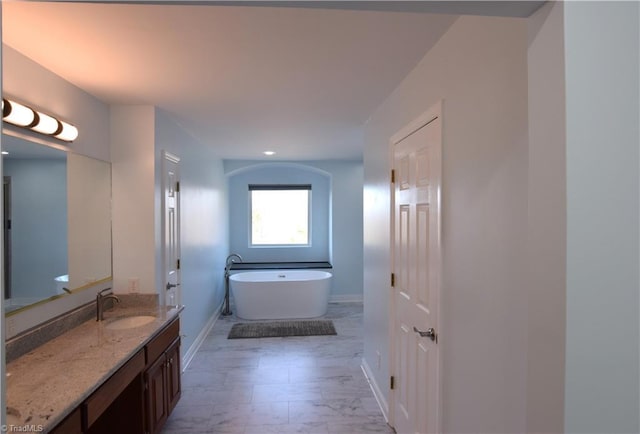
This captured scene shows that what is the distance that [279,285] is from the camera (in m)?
5.25

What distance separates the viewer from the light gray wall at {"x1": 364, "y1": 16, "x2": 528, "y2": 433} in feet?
3.83

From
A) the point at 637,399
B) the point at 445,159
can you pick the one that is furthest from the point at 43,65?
the point at 637,399

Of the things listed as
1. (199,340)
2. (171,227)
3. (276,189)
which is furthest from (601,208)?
(276,189)

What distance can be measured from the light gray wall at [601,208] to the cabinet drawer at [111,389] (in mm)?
1705

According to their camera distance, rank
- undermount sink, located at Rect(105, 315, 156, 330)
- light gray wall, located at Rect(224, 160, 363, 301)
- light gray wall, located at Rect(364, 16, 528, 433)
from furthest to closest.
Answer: light gray wall, located at Rect(224, 160, 363, 301) → undermount sink, located at Rect(105, 315, 156, 330) → light gray wall, located at Rect(364, 16, 528, 433)

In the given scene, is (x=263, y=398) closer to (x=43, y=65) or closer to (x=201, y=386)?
(x=201, y=386)

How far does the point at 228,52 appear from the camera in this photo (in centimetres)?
191

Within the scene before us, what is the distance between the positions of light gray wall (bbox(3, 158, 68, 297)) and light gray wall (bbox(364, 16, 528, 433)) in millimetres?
2168

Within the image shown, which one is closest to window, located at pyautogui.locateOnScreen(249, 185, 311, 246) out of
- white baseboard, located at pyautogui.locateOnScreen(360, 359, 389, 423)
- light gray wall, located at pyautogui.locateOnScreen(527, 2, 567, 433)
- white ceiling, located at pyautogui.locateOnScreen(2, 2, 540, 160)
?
white baseboard, located at pyautogui.locateOnScreen(360, 359, 389, 423)

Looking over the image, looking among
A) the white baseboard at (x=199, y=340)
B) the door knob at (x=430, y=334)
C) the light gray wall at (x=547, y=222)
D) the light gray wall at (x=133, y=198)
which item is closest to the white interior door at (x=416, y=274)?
the door knob at (x=430, y=334)

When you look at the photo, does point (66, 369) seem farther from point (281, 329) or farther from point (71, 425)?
point (281, 329)

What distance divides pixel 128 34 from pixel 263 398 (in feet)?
8.90

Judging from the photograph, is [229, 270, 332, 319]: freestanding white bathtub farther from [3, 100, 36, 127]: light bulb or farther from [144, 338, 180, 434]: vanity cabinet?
[3, 100, 36, 127]: light bulb

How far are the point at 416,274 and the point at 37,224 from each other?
2.18m
